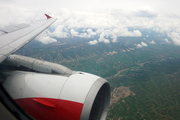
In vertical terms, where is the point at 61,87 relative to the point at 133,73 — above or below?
above

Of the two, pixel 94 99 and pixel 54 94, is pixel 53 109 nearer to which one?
pixel 54 94

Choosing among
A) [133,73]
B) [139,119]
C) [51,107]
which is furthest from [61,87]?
[133,73]

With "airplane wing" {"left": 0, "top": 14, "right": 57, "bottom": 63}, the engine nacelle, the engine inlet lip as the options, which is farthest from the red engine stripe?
"airplane wing" {"left": 0, "top": 14, "right": 57, "bottom": 63}

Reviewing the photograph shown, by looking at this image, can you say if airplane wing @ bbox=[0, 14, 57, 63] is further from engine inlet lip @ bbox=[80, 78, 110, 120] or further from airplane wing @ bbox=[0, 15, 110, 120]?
engine inlet lip @ bbox=[80, 78, 110, 120]

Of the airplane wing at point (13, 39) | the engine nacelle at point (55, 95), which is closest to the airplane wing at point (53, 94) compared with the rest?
the engine nacelle at point (55, 95)

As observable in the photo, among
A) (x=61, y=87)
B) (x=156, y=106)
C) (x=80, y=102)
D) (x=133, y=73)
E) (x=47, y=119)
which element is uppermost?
(x=61, y=87)

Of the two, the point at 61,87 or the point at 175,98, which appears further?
the point at 175,98

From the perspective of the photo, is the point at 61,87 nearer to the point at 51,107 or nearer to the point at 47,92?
the point at 47,92
